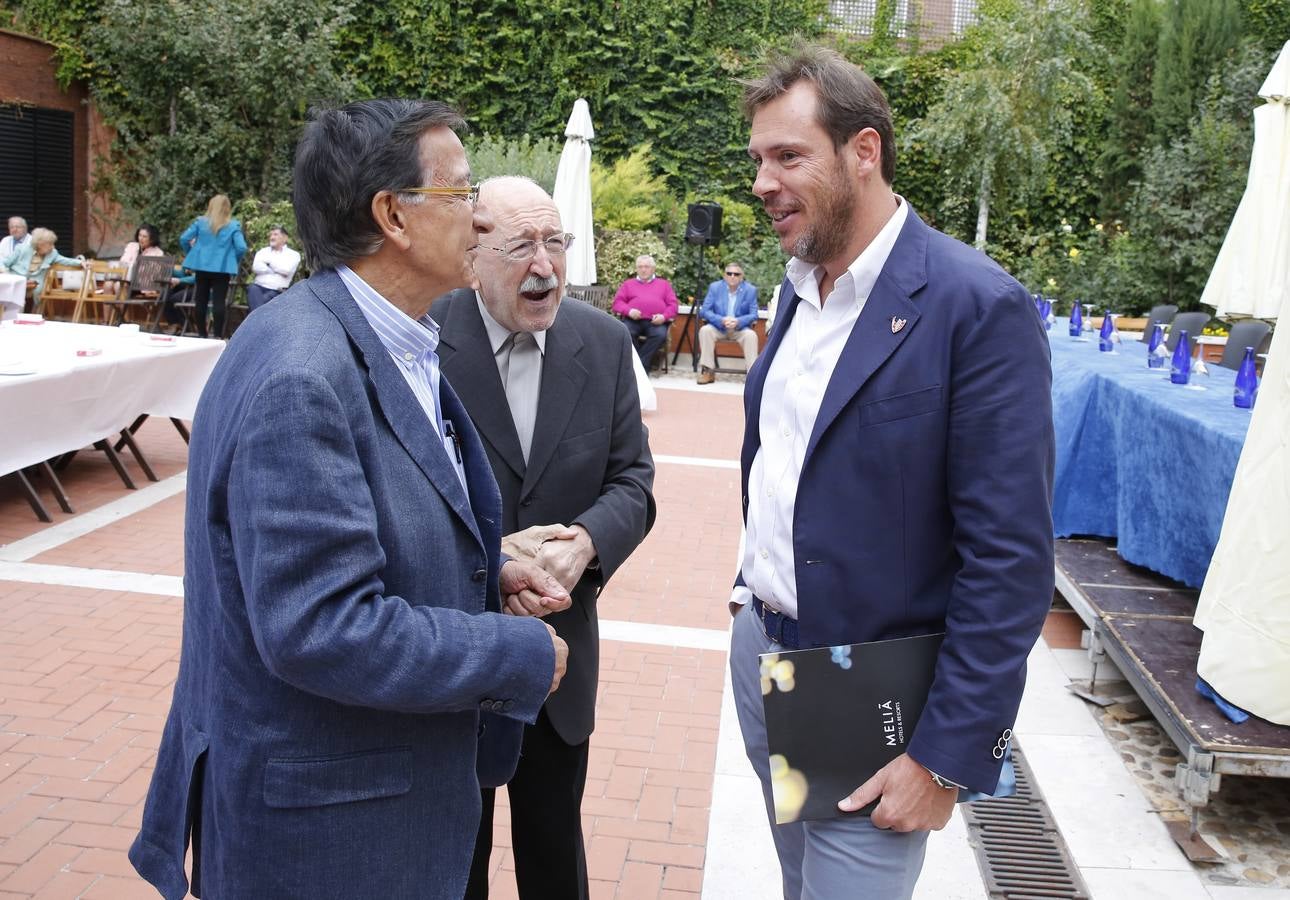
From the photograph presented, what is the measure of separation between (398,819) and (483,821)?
0.93 m

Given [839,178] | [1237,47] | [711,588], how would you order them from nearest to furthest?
[839,178]
[711,588]
[1237,47]

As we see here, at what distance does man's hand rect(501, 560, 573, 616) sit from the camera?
2.04 meters

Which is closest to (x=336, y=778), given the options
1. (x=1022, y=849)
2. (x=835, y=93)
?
(x=835, y=93)

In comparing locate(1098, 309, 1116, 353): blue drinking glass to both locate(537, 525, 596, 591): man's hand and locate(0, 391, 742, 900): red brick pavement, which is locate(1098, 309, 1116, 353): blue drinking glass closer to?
locate(0, 391, 742, 900): red brick pavement

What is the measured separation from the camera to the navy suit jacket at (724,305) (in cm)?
1345

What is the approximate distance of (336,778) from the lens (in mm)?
1531

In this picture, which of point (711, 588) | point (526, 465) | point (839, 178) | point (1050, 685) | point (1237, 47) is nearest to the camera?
point (839, 178)

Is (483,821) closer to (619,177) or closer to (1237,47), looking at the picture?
(619,177)

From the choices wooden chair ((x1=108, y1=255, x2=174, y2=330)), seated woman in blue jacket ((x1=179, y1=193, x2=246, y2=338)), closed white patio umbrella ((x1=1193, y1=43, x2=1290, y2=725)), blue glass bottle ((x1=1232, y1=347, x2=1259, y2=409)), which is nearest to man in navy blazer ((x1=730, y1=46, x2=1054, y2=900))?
closed white patio umbrella ((x1=1193, y1=43, x2=1290, y2=725))

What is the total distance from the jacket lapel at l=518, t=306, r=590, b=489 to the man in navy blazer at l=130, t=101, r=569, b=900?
2.30ft

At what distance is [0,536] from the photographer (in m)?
6.13

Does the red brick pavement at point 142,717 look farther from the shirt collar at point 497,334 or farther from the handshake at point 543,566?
the shirt collar at point 497,334

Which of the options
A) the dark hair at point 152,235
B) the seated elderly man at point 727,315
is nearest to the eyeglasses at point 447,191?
the seated elderly man at point 727,315

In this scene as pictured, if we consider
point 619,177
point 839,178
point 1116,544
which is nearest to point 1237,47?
point 619,177
